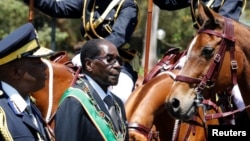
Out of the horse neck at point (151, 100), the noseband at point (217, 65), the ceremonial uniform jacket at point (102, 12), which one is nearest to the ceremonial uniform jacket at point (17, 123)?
the noseband at point (217, 65)

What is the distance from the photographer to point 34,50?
5.20 m

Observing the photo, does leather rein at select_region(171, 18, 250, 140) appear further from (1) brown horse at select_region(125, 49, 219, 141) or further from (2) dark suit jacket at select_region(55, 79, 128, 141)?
(2) dark suit jacket at select_region(55, 79, 128, 141)

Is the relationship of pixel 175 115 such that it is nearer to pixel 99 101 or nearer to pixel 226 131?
→ pixel 226 131

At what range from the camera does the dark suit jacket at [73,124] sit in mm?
5246

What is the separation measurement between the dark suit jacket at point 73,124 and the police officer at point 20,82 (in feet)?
0.44

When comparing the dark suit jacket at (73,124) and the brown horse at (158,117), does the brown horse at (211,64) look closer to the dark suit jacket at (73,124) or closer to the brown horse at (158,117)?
the brown horse at (158,117)

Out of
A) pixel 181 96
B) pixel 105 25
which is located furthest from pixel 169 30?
pixel 181 96

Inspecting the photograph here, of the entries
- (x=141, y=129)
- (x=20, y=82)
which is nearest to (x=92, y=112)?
(x=20, y=82)

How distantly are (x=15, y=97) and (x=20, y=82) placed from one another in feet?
0.34

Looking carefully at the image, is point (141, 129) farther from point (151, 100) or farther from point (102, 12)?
point (102, 12)

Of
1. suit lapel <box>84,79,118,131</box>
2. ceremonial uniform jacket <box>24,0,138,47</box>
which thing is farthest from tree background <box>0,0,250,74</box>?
suit lapel <box>84,79,118,131</box>

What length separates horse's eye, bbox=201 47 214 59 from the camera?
23.4ft

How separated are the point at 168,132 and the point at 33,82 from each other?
12.0 ft

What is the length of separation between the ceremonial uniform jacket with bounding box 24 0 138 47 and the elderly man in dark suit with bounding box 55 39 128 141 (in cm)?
323
